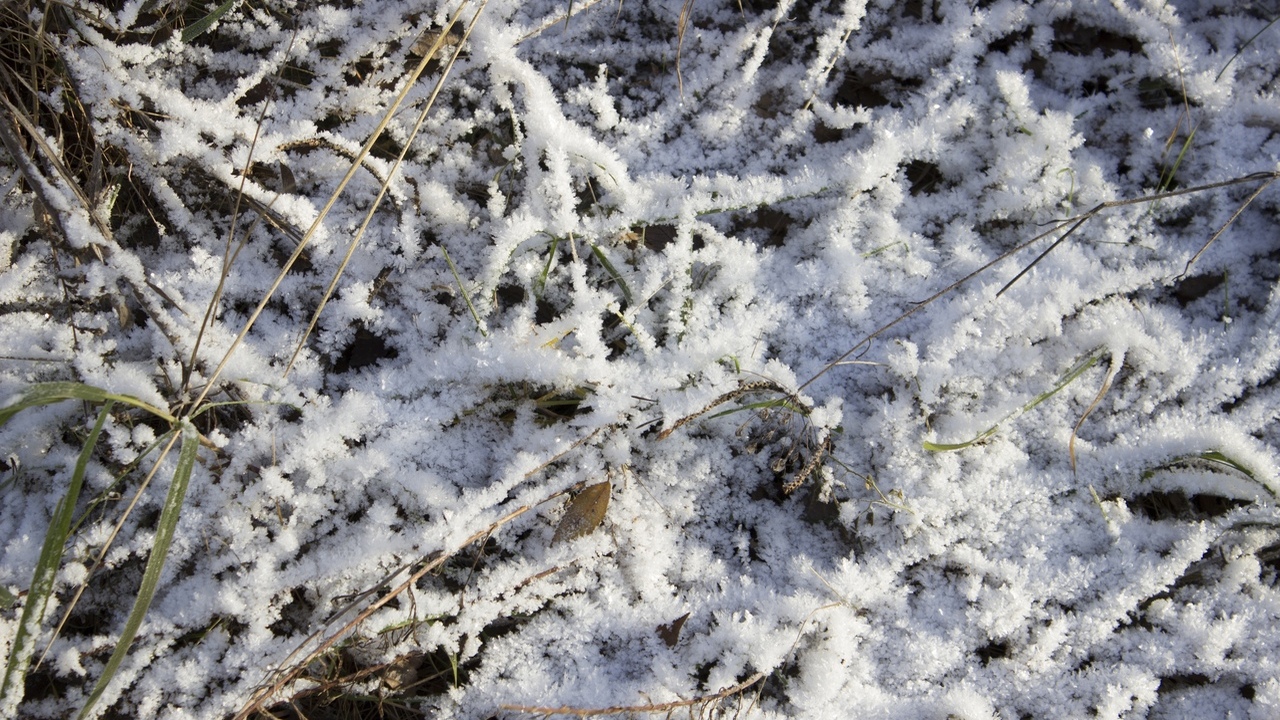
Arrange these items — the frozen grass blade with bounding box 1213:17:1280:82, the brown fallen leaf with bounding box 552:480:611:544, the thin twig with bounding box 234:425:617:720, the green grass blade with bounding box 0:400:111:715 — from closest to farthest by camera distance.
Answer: the green grass blade with bounding box 0:400:111:715 → the thin twig with bounding box 234:425:617:720 → the brown fallen leaf with bounding box 552:480:611:544 → the frozen grass blade with bounding box 1213:17:1280:82

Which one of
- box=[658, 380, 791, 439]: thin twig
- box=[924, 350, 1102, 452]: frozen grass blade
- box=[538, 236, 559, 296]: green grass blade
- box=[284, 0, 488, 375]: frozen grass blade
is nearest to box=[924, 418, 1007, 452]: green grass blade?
box=[924, 350, 1102, 452]: frozen grass blade

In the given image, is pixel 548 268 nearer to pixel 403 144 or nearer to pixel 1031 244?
pixel 403 144

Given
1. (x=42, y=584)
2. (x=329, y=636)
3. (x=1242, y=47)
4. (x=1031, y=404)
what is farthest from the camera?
(x=1242, y=47)

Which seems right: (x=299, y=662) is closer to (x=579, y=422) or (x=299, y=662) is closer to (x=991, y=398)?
(x=579, y=422)

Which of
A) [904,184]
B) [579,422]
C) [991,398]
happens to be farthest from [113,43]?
[991,398]

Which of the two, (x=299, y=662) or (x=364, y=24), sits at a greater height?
(x=364, y=24)

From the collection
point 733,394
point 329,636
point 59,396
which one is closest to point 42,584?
point 59,396

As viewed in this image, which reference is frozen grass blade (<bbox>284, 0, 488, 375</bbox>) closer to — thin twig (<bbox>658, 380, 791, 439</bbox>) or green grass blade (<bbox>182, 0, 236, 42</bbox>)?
green grass blade (<bbox>182, 0, 236, 42</bbox>)
